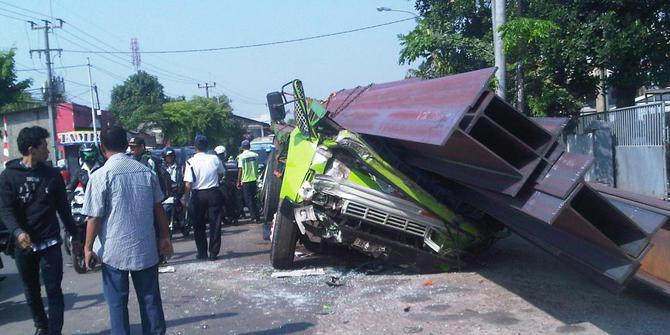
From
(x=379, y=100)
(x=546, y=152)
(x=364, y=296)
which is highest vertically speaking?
(x=379, y=100)

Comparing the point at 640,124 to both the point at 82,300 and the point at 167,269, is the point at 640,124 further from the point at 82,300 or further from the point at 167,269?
the point at 82,300

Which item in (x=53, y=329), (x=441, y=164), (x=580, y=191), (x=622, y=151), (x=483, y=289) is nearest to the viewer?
(x=580, y=191)

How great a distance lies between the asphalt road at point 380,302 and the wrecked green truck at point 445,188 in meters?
0.34

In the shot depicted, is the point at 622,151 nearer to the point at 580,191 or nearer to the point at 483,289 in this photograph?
the point at 483,289

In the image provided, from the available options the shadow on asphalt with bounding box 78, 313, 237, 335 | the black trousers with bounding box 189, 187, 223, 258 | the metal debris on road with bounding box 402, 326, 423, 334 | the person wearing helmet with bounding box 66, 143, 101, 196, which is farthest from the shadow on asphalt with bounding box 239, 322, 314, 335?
the person wearing helmet with bounding box 66, 143, 101, 196

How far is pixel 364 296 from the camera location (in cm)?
638

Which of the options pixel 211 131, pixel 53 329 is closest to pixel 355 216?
pixel 53 329

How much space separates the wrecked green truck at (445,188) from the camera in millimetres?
4512

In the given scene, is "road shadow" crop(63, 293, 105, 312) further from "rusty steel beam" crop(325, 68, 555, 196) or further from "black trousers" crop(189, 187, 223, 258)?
"rusty steel beam" crop(325, 68, 555, 196)

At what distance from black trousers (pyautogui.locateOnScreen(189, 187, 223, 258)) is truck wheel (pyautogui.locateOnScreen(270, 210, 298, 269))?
51.6 inches

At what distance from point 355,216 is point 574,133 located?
884 centimetres

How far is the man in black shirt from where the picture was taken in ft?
17.1

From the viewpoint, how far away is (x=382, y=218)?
6.62 m

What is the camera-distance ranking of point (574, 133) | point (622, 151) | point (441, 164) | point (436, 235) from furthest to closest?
point (574, 133) < point (622, 151) < point (436, 235) < point (441, 164)
